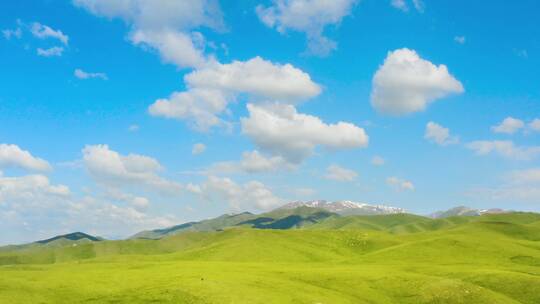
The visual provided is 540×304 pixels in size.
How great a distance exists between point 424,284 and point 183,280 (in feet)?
137

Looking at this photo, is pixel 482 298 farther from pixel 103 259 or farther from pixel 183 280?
pixel 103 259

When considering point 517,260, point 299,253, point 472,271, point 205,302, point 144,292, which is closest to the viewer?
point 205,302

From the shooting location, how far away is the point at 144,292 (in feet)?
229

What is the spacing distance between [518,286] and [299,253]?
3787 inches

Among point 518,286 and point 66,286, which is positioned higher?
point 66,286

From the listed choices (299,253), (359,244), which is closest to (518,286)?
(299,253)

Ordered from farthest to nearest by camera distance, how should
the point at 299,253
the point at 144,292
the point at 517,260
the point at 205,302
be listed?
the point at 299,253 → the point at 517,260 → the point at 144,292 → the point at 205,302

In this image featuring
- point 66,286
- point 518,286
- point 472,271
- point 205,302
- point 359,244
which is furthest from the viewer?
point 359,244

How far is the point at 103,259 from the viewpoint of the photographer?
186875 millimetres

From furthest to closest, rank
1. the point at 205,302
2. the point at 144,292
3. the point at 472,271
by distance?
the point at 472,271 → the point at 144,292 → the point at 205,302

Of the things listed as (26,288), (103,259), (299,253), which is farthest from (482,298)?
(103,259)

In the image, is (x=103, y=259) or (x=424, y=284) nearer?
(x=424, y=284)

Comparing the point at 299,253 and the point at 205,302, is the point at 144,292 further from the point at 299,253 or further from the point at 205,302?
the point at 299,253

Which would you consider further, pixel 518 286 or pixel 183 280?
pixel 518 286
